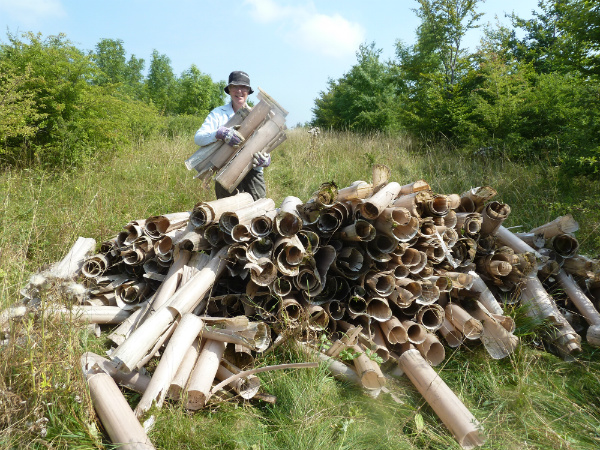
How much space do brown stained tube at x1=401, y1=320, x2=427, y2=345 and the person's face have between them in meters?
2.99

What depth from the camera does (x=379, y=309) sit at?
11.2 feet

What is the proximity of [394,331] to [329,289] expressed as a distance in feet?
2.07

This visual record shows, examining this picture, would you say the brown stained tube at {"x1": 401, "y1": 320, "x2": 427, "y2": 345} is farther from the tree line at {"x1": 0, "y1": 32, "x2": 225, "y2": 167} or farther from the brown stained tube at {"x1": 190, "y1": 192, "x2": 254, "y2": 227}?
the tree line at {"x1": 0, "y1": 32, "x2": 225, "y2": 167}

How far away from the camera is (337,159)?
959cm

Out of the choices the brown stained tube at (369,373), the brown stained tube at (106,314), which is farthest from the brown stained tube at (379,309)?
the brown stained tube at (106,314)

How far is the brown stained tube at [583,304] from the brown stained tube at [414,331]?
1.46m

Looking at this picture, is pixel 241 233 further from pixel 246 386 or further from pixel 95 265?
pixel 95 265

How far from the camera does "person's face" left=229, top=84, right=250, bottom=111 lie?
4.70 m

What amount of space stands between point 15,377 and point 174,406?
0.90 metres

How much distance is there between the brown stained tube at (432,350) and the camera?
332 cm

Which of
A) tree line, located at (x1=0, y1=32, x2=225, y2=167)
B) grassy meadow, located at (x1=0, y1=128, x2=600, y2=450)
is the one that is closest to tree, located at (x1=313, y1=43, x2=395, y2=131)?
tree line, located at (x1=0, y1=32, x2=225, y2=167)

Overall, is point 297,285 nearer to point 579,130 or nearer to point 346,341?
point 346,341

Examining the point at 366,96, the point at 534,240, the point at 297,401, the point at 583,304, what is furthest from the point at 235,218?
the point at 366,96

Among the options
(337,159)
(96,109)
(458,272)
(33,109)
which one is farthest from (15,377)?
(337,159)
